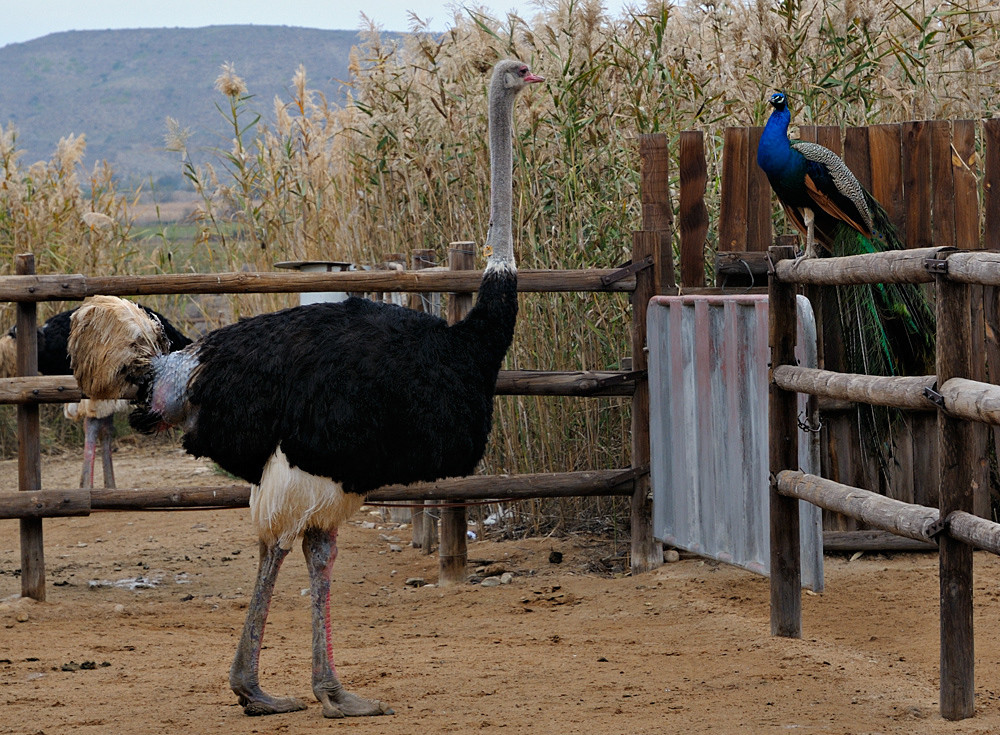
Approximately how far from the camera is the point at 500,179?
4789 mm

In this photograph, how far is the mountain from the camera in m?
83.2

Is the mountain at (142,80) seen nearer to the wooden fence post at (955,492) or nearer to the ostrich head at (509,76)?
the ostrich head at (509,76)

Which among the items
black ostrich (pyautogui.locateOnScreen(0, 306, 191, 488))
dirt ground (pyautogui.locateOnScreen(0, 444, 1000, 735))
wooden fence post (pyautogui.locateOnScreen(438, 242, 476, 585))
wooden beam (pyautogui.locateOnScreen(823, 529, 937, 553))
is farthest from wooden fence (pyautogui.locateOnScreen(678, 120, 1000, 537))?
black ostrich (pyautogui.locateOnScreen(0, 306, 191, 488))

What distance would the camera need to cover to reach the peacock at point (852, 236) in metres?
5.24

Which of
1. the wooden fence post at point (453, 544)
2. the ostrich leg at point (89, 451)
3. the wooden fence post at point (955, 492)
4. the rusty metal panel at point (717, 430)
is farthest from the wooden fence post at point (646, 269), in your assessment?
the ostrich leg at point (89, 451)

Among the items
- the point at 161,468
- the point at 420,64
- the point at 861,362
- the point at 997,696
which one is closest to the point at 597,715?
the point at 997,696

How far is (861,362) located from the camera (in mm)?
5766

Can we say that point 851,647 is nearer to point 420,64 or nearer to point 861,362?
point 861,362

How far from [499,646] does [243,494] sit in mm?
1483

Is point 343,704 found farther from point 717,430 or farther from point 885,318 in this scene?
point 885,318

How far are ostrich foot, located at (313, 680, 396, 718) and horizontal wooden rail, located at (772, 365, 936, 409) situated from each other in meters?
1.83

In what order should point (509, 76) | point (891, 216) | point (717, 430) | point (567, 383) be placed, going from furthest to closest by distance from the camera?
point (567, 383) < point (891, 216) < point (717, 430) < point (509, 76)

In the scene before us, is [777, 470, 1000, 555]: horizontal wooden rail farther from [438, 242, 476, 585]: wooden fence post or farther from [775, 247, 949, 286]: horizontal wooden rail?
[438, 242, 476, 585]: wooden fence post

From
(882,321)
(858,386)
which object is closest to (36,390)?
(858,386)
